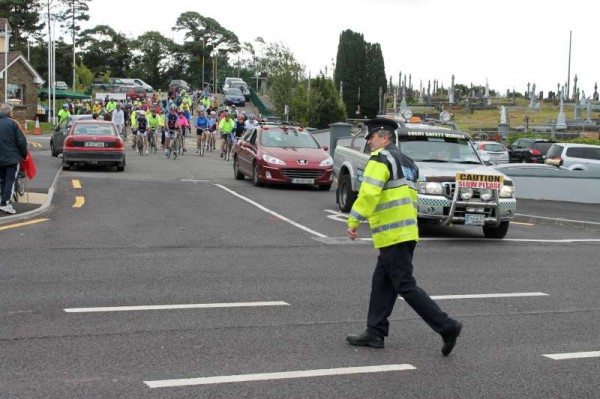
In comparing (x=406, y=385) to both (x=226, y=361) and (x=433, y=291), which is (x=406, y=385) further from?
(x=433, y=291)

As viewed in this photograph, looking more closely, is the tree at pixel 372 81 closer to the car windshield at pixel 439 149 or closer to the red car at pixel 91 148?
the red car at pixel 91 148

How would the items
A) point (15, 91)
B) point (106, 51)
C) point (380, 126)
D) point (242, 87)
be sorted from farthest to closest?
1. point (106, 51)
2. point (242, 87)
3. point (15, 91)
4. point (380, 126)

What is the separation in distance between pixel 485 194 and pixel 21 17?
103m

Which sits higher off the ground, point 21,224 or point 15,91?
point 15,91

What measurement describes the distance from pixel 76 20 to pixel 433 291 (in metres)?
115

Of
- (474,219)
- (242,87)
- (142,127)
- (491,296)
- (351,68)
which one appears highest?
(351,68)

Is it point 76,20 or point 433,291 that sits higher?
point 76,20

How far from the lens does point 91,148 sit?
24391 mm

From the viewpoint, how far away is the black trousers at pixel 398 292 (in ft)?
21.7

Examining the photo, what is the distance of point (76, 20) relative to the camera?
11644cm

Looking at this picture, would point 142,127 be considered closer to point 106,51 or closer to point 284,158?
point 284,158

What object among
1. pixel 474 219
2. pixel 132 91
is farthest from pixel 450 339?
pixel 132 91

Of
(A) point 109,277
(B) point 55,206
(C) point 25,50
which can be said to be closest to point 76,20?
(C) point 25,50

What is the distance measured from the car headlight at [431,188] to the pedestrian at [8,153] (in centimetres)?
673
